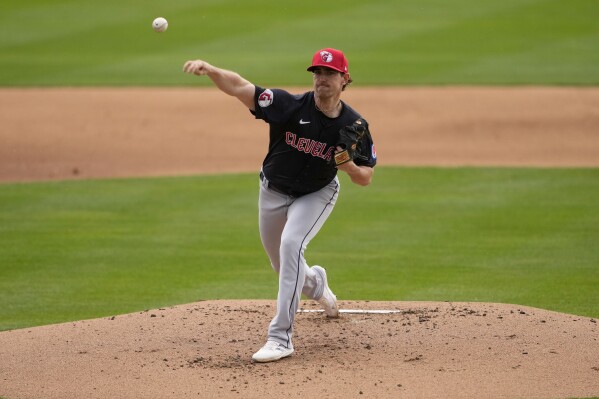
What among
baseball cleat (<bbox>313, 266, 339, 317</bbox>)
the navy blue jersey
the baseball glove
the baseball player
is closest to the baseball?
the baseball player

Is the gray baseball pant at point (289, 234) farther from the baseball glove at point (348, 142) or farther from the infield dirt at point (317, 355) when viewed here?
the baseball glove at point (348, 142)

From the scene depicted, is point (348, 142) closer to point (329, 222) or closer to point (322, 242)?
point (322, 242)

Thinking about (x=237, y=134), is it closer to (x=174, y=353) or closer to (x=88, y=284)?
(x=88, y=284)

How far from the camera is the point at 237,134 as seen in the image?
709 inches

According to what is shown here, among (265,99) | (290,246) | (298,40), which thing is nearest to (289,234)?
(290,246)

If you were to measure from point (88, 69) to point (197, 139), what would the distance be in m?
5.92

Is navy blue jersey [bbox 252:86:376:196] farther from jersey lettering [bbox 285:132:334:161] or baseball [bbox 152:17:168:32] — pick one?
baseball [bbox 152:17:168:32]

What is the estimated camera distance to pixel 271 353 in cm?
666

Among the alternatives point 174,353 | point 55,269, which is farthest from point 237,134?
point 174,353

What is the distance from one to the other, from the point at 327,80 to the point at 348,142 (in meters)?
0.48

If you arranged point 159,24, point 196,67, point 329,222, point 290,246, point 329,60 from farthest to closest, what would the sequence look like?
point 329,222 → point 159,24 → point 290,246 → point 329,60 → point 196,67

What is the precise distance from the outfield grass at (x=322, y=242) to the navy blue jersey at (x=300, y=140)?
8.20 ft

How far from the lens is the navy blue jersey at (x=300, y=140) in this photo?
682cm

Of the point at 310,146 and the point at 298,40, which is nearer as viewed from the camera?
the point at 310,146
